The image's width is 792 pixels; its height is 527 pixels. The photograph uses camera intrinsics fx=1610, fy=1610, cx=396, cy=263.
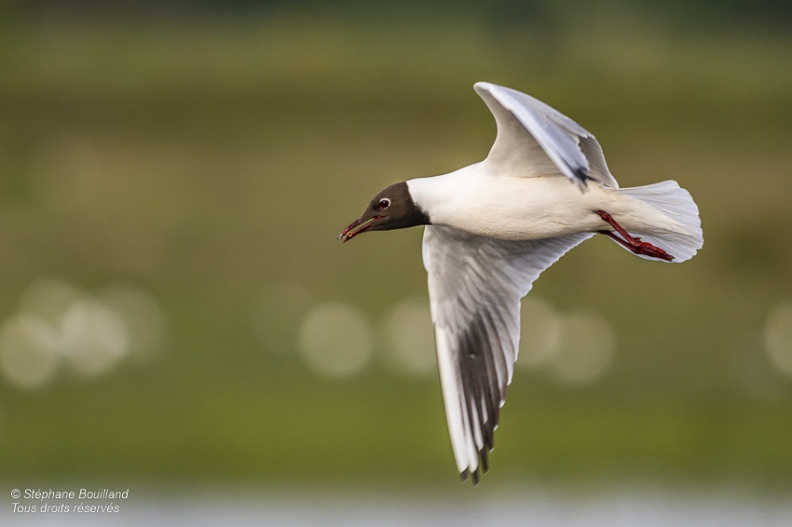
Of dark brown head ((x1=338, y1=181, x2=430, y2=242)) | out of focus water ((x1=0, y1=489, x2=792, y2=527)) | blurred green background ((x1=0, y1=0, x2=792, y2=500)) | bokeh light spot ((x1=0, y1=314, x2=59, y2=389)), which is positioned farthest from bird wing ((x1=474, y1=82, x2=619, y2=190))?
bokeh light spot ((x1=0, y1=314, x2=59, y2=389))

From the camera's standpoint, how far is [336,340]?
10.4m

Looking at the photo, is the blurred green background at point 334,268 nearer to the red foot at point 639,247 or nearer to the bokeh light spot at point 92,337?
the bokeh light spot at point 92,337

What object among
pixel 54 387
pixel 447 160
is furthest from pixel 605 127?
pixel 54 387

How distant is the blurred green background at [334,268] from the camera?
9.72 meters

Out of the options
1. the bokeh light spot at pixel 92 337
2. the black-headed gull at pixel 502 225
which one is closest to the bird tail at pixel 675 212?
the black-headed gull at pixel 502 225

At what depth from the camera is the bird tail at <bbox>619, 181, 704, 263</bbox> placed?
527cm

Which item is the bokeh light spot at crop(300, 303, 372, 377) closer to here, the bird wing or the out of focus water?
the out of focus water

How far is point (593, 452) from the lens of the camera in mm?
9742

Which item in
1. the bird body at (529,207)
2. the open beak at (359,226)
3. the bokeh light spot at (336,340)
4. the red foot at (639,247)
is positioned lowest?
the red foot at (639,247)

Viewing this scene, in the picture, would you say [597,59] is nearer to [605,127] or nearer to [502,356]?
[605,127]

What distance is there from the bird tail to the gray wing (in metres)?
0.38

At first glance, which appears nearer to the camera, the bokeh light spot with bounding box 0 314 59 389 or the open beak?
the open beak

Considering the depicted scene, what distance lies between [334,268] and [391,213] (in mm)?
5569

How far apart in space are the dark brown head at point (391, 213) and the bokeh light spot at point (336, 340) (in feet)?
15.8
